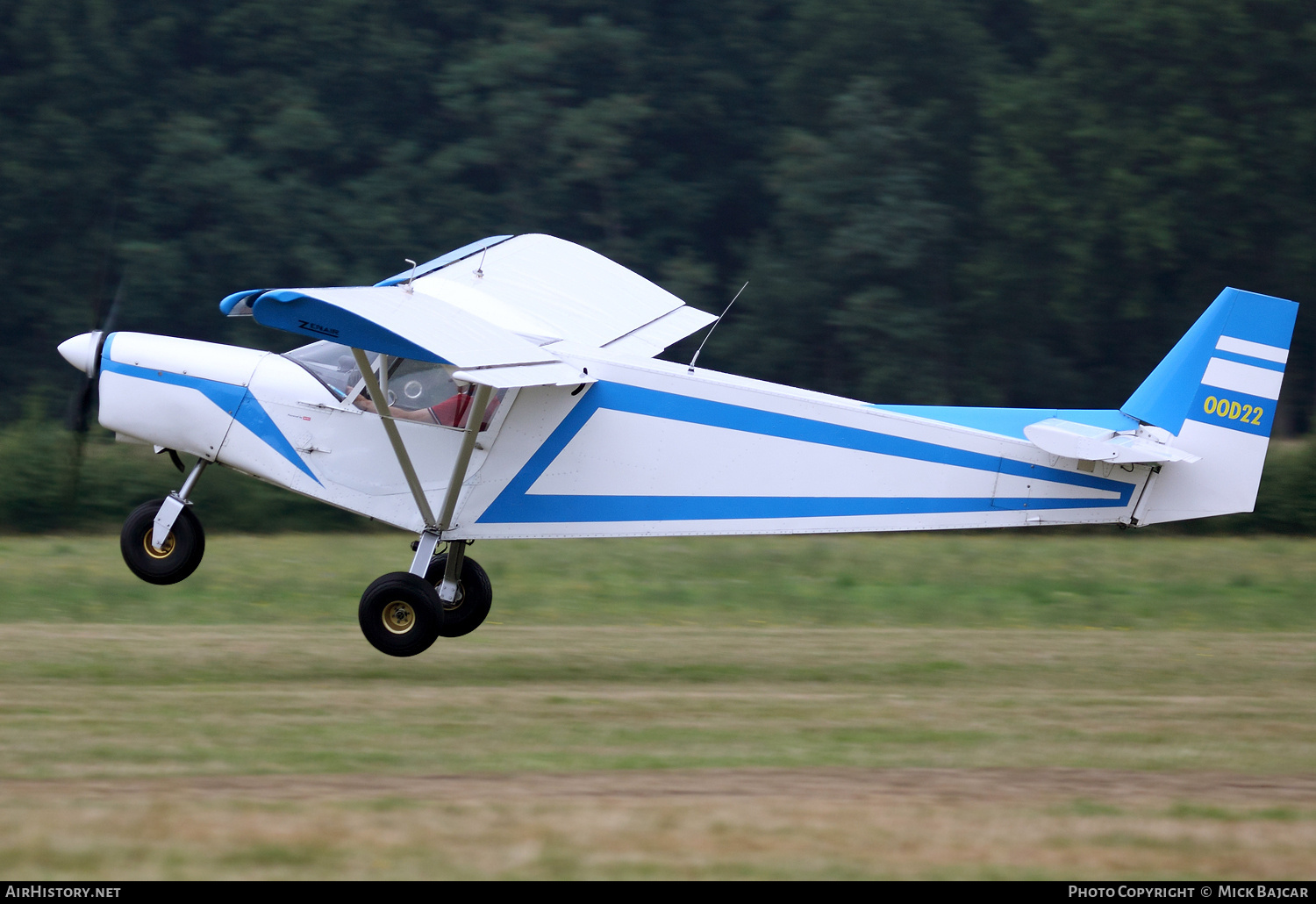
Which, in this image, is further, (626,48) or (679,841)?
(626,48)

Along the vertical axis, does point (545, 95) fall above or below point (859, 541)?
below

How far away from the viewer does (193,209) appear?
35156mm

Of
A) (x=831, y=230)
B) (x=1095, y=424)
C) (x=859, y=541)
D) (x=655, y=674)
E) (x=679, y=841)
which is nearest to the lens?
(x=679, y=841)

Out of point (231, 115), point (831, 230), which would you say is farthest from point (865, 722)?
point (231, 115)

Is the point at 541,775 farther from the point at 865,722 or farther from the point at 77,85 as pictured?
the point at 77,85

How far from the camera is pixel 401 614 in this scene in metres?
9.92

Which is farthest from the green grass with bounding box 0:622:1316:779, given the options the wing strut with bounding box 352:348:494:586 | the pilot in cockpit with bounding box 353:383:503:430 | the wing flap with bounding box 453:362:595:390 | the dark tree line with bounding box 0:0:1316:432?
the dark tree line with bounding box 0:0:1316:432

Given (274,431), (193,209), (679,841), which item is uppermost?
(679,841)

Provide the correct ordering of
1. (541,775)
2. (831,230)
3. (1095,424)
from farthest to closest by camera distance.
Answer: (831,230) → (1095,424) → (541,775)

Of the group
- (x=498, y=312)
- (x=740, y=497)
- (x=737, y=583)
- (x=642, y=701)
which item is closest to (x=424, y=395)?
(x=498, y=312)

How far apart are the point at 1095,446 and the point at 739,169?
2909 cm

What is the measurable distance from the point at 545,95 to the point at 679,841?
30927 millimetres

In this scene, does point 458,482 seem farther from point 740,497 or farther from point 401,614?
point 740,497

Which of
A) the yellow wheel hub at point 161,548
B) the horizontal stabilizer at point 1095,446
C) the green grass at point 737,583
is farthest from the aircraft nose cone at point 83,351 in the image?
the horizontal stabilizer at point 1095,446
